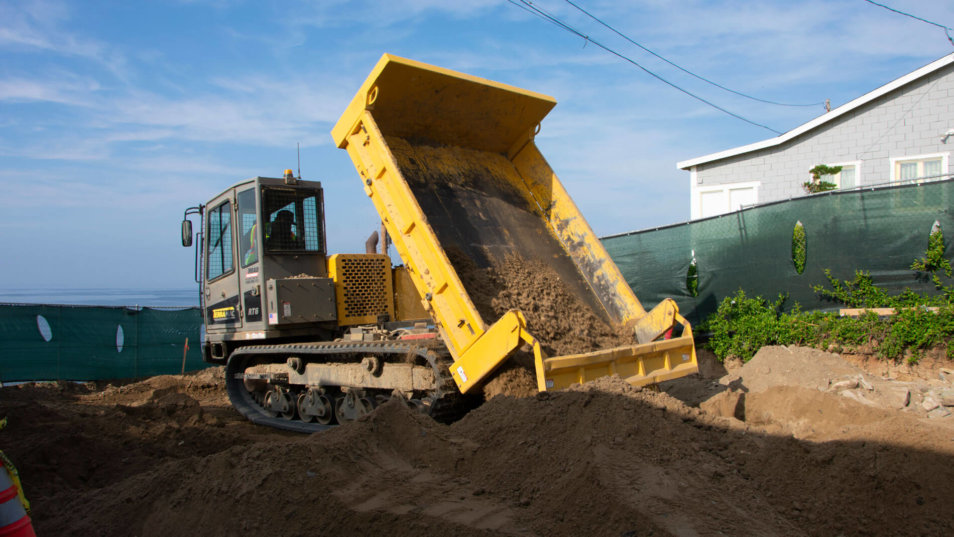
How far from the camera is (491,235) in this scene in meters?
6.03

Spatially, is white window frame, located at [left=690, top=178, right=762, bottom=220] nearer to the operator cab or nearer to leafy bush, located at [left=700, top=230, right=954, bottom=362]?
leafy bush, located at [left=700, top=230, right=954, bottom=362]

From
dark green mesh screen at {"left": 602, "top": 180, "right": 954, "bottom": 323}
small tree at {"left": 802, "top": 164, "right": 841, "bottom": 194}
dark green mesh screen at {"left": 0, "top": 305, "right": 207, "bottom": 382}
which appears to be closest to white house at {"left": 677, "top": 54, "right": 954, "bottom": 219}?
small tree at {"left": 802, "top": 164, "right": 841, "bottom": 194}

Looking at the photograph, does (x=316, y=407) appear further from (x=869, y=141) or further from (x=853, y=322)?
(x=869, y=141)

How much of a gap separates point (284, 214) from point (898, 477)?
6.18m

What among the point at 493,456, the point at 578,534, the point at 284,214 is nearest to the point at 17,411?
the point at 284,214

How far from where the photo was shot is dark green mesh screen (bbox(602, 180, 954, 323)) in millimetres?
7441

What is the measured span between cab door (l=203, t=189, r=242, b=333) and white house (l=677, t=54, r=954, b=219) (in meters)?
10.2

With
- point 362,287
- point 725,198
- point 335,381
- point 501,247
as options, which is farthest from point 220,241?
point 725,198

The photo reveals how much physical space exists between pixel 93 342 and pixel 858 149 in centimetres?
1556

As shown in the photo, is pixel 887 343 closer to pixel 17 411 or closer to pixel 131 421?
pixel 131 421

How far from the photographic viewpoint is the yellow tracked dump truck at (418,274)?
5133 millimetres

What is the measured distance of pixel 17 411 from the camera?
21.1ft

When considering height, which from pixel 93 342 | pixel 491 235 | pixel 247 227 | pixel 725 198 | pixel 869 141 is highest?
pixel 869 141

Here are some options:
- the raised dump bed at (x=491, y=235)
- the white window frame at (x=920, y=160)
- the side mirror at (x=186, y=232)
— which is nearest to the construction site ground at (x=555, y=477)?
the raised dump bed at (x=491, y=235)
